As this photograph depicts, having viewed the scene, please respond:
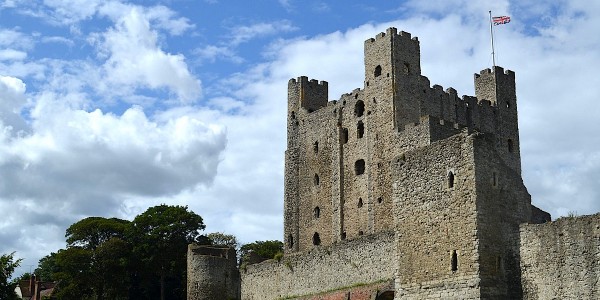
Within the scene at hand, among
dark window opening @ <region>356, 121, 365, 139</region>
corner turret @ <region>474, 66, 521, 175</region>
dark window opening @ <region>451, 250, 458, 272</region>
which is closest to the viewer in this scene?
dark window opening @ <region>451, 250, 458, 272</region>

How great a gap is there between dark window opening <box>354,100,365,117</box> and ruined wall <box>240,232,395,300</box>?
12.3 m

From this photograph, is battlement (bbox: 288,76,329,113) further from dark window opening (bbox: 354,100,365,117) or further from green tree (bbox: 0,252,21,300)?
green tree (bbox: 0,252,21,300)

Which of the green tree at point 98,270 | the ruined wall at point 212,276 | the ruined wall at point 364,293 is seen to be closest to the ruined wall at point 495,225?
the ruined wall at point 364,293

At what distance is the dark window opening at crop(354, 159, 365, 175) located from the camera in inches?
2291

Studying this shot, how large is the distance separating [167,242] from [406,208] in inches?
1413

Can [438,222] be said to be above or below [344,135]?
below

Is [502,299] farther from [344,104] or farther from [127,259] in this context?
[127,259]

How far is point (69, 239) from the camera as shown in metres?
79.4

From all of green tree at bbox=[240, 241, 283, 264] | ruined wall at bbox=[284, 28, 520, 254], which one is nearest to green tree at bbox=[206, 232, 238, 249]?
green tree at bbox=[240, 241, 283, 264]

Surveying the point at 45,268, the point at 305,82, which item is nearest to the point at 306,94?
the point at 305,82

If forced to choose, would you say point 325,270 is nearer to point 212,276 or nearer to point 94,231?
point 212,276

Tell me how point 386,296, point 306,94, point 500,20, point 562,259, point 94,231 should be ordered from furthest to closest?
1. point 94,231
2. point 306,94
3. point 500,20
4. point 386,296
5. point 562,259

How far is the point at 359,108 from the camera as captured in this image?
59156 mm

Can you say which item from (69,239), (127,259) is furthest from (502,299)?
(69,239)
